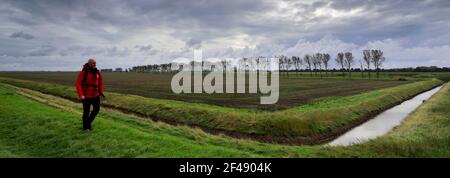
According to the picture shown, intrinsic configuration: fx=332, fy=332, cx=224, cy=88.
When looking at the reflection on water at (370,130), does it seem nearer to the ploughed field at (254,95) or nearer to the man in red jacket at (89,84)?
the ploughed field at (254,95)

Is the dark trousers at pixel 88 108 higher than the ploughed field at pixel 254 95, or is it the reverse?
the dark trousers at pixel 88 108

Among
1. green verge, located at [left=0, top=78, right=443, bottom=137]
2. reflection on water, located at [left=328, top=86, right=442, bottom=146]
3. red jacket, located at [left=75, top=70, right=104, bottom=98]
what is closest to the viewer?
red jacket, located at [left=75, top=70, right=104, bottom=98]

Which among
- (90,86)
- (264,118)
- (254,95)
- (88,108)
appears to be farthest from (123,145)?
(254,95)

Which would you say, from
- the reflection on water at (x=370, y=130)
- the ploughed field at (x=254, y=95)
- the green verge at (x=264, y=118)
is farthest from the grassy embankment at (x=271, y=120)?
the ploughed field at (x=254, y=95)

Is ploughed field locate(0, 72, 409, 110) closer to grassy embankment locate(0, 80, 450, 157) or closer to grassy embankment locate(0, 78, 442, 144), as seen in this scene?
grassy embankment locate(0, 78, 442, 144)

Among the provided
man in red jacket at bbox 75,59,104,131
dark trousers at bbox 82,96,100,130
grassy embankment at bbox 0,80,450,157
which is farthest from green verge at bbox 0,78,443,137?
man in red jacket at bbox 75,59,104,131

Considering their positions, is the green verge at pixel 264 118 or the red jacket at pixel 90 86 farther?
the green verge at pixel 264 118

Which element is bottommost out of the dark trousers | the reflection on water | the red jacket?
the reflection on water

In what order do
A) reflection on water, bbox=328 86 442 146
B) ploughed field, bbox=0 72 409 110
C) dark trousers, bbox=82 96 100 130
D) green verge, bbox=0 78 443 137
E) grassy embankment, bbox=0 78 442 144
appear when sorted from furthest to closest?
ploughed field, bbox=0 72 409 110 → green verge, bbox=0 78 443 137 → grassy embankment, bbox=0 78 442 144 → reflection on water, bbox=328 86 442 146 → dark trousers, bbox=82 96 100 130

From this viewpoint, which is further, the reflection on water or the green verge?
the green verge

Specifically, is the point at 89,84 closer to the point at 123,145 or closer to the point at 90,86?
the point at 90,86
